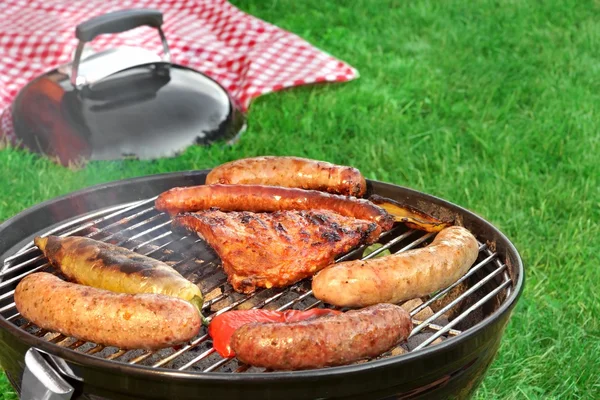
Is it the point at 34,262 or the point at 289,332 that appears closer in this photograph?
the point at 289,332

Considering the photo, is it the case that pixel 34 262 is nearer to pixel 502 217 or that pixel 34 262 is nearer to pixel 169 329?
pixel 169 329

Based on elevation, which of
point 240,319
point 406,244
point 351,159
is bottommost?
point 351,159

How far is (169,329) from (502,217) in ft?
10.1

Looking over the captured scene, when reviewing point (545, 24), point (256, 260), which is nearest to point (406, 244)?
point (256, 260)

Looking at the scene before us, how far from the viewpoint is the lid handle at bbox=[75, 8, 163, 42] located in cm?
483

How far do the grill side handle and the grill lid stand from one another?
9.83 feet

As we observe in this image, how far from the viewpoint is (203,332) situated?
8.50 feet

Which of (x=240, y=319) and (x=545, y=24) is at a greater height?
(x=240, y=319)

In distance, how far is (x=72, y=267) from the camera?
2.58 meters

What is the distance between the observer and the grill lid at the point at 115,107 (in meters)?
5.04

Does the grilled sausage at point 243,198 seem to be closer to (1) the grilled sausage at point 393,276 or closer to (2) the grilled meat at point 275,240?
(2) the grilled meat at point 275,240

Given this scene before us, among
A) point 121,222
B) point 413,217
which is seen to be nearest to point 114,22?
point 121,222

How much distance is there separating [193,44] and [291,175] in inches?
163

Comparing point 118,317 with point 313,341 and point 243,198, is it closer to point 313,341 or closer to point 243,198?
point 313,341
